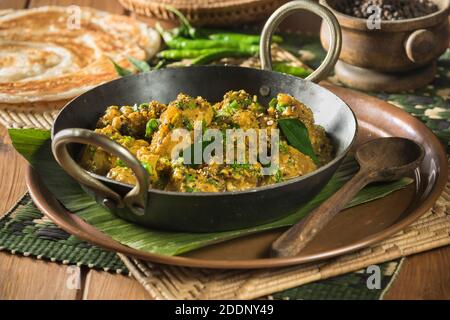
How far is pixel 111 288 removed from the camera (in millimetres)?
1898

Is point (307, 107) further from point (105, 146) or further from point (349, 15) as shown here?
point (349, 15)

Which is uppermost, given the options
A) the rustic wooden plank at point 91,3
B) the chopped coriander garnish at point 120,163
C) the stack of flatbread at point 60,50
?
the chopped coriander garnish at point 120,163

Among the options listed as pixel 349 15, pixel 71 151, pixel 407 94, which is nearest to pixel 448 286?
pixel 71 151

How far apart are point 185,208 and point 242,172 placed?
21 centimetres

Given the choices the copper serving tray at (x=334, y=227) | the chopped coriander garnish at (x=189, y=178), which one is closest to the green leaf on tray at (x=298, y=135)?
the copper serving tray at (x=334, y=227)

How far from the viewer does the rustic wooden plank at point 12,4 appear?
14.0ft

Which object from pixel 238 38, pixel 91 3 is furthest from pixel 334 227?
pixel 91 3

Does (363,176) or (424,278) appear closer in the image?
(424,278)

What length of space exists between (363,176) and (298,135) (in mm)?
242

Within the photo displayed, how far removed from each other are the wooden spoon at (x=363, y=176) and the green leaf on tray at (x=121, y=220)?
0.21 feet

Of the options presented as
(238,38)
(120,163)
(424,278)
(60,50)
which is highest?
(120,163)

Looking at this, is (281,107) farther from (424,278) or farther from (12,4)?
(12,4)

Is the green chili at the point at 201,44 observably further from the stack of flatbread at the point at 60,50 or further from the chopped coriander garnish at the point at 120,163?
the chopped coriander garnish at the point at 120,163

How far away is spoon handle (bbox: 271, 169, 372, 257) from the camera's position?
1906 millimetres
